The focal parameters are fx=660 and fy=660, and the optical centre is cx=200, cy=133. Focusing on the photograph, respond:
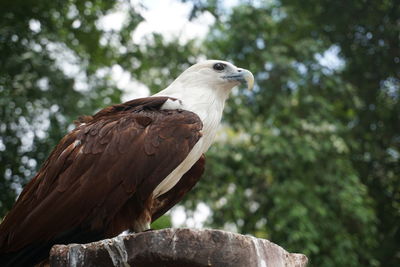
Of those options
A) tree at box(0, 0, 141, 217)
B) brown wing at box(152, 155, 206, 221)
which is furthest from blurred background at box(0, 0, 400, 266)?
brown wing at box(152, 155, 206, 221)

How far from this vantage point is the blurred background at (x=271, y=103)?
820 cm

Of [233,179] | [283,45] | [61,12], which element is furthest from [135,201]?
[283,45]

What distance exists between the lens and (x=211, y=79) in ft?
16.0

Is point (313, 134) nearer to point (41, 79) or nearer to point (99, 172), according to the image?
point (41, 79)

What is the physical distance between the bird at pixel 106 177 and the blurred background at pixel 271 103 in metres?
3.70

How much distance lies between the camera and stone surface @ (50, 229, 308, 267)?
10.4 ft

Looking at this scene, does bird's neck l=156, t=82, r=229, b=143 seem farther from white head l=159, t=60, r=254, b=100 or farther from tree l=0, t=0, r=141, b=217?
tree l=0, t=0, r=141, b=217

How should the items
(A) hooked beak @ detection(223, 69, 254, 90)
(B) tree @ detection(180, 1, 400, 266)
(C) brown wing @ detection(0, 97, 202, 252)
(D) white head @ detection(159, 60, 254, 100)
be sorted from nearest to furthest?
(C) brown wing @ detection(0, 97, 202, 252) → (D) white head @ detection(159, 60, 254, 100) → (A) hooked beak @ detection(223, 69, 254, 90) → (B) tree @ detection(180, 1, 400, 266)

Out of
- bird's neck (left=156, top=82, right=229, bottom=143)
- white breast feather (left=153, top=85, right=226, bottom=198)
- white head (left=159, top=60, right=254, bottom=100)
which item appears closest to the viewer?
white breast feather (left=153, top=85, right=226, bottom=198)

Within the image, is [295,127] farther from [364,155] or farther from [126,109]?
[126,109]

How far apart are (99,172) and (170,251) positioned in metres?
0.99

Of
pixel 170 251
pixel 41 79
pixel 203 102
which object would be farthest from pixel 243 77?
pixel 41 79

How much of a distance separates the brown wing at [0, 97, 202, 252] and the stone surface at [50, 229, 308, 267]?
0.61 metres

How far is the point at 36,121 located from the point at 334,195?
444 centimetres
